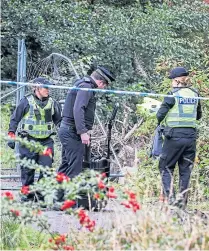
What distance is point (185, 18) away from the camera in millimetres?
17547

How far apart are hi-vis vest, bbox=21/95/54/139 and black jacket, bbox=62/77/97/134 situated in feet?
1.68

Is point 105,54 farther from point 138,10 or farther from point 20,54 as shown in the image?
point 20,54

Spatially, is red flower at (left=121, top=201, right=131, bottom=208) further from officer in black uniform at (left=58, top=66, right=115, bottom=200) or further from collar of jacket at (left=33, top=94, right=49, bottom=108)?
collar of jacket at (left=33, top=94, right=49, bottom=108)

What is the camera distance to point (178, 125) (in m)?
7.58

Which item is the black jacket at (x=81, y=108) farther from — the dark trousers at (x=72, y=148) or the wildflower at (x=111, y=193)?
the wildflower at (x=111, y=193)

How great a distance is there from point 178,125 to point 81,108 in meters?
1.16

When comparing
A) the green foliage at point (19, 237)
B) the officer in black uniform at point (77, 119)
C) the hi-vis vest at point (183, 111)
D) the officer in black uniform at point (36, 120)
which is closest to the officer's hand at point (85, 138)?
the officer in black uniform at point (77, 119)

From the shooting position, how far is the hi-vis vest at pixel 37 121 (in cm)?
857

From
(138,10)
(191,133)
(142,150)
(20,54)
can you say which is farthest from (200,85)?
(138,10)

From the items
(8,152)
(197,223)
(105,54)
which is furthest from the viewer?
(105,54)

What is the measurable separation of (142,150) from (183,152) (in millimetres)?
2339

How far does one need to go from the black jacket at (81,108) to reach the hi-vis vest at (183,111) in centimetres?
99

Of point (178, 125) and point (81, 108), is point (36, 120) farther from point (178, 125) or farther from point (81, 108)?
point (178, 125)

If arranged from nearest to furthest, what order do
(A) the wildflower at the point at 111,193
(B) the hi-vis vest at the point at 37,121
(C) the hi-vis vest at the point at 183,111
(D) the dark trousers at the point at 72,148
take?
(A) the wildflower at the point at 111,193 < (C) the hi-vis vest at the point at 183,111 < (D) the dark trousers at the point at 72,148 < (B) the hi-vis vest at the point at 37,121
